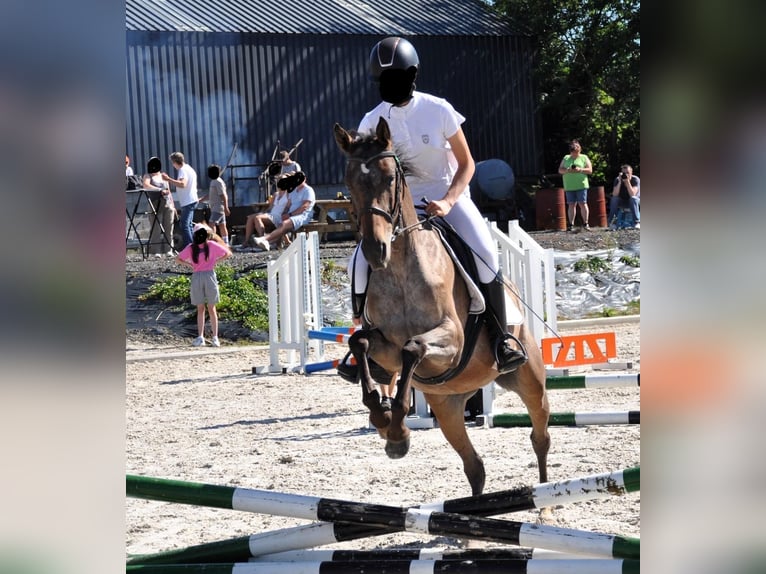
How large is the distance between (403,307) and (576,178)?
16.7 metres

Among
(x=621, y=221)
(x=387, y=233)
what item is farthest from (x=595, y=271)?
(x=387, y=233)

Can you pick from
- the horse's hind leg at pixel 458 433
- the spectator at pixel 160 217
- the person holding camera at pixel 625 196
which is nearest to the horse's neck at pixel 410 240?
the horse's hind leg at pixel 458 433

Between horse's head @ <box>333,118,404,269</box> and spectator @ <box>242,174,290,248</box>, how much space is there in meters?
11.3

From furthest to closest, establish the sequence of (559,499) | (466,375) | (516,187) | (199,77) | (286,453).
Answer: (516,187) < (199,77) < (286,453) < (466,375) < (559,499)

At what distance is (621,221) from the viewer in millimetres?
22312

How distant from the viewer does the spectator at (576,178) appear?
67.4 ft

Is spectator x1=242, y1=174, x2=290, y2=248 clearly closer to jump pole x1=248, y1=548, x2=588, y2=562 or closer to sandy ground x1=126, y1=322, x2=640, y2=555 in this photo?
sandy ground x1=126, y1=322, x2=640, y2=555

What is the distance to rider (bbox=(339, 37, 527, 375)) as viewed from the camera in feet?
16.3

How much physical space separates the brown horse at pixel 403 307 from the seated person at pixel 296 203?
34.5 feet

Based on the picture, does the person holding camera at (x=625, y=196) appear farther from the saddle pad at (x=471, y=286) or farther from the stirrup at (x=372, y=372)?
the stirrup at (x=372, y=372)

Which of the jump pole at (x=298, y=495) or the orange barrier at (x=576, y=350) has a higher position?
the orange barrier at (x=576, y=350)

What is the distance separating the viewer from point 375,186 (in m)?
4.54
